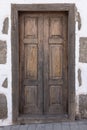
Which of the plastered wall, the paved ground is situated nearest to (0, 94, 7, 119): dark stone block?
the plastered wall

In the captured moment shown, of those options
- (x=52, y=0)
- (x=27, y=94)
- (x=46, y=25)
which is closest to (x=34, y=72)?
(x=27, y=94)

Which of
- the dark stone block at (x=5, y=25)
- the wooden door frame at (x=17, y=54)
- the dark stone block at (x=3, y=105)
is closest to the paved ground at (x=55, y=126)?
the wooden door frame at (x=17, y=54)

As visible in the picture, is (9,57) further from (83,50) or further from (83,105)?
(83,105)

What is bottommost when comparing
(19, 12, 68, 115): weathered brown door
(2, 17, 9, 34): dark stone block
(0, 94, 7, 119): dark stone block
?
(0, 94, 7, 119): dark stone block

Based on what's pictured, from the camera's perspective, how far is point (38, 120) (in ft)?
23.2

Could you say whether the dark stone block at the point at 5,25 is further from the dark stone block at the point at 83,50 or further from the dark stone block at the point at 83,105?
the dark stone block at the point at 83,105

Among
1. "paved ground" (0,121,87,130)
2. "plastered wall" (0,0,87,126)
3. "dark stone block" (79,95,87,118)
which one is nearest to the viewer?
"paved ground" (0,121,87,130)

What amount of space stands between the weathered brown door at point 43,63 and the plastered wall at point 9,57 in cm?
25

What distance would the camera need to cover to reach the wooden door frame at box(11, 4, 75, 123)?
687 centimetres

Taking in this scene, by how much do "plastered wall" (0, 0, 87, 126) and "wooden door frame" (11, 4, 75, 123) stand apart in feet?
0.18

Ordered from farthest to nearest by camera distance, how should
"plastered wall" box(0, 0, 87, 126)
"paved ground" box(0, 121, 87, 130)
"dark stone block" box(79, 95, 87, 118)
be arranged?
"dark stone block" box(79, 95, 87, 118) → "plastered wall" box(0, 0, 87, 126) → "paved ground" box(0, 121, 87, 130)

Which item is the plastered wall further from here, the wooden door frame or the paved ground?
the paved ground

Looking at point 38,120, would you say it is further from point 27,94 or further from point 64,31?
point 64,31

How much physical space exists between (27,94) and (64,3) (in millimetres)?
1702
